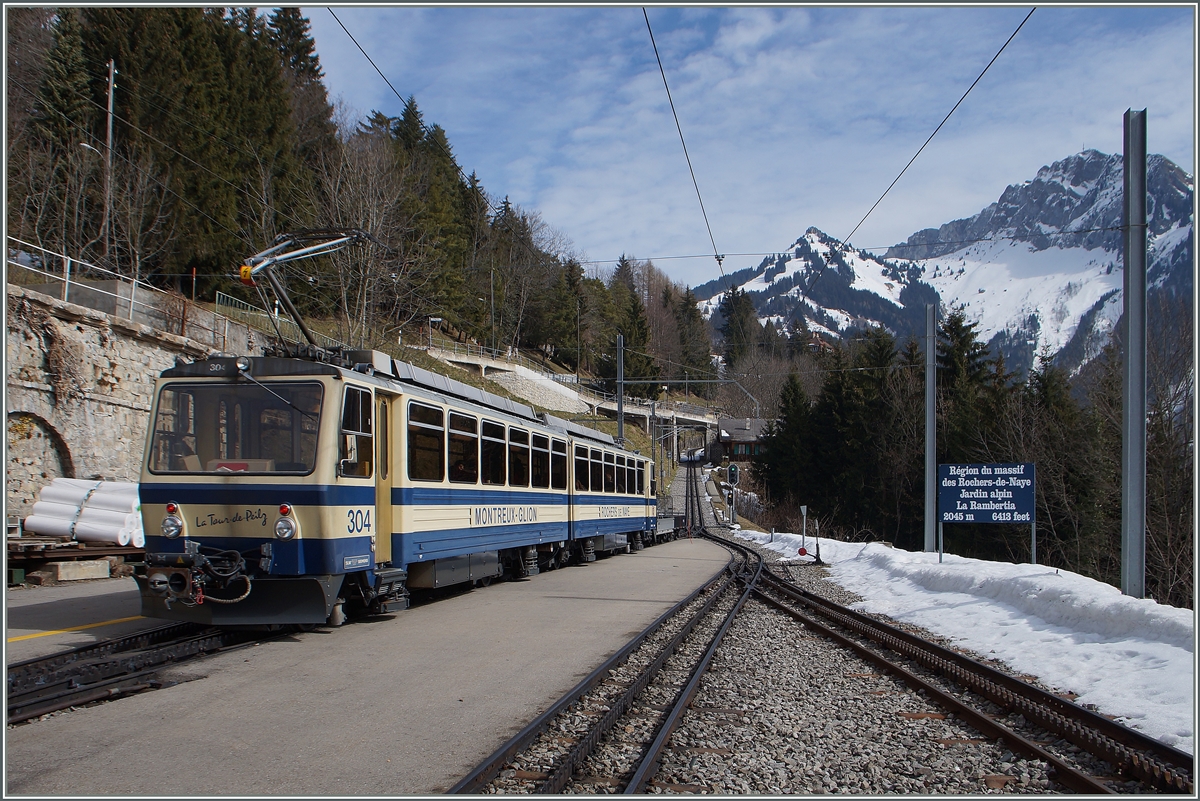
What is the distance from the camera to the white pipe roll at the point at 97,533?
13961 mm

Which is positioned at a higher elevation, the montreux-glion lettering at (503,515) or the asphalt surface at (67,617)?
the montreux-glion lettering at (503,515)

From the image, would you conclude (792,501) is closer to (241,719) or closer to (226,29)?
(226,29)

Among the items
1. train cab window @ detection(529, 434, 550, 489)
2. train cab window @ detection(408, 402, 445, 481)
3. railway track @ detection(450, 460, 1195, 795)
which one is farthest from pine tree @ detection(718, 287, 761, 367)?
railway track @ detection(450, 460, 1195, 795)

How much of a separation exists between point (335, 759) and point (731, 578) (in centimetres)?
1307

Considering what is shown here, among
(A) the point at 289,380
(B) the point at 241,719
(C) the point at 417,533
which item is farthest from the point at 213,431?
(B) the point at 241,719

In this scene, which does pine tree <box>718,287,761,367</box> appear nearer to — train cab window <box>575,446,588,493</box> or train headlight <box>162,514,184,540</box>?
train cab window <box>575,446,588,493</box>

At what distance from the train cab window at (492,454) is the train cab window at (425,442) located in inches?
62.0

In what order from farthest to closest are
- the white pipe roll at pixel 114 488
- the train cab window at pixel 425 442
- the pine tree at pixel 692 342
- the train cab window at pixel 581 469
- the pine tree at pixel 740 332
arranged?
the pine tree at pixel 740 332, the pine tree at pixel 692 342, the train cab window at pixel 581 469, the white pipe roll at pixel 114 488, the train cab window at pixel 425 442

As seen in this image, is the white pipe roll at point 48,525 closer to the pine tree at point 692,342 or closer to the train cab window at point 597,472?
the train cab window at point 597,472

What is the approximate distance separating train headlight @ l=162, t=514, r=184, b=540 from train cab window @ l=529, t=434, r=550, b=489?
7224mm

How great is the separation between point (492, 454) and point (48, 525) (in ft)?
25.2

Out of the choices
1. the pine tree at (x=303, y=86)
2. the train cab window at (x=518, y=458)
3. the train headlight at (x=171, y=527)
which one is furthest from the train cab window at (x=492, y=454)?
the pine tree at (x=303, y=86)

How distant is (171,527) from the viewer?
27.4 ft

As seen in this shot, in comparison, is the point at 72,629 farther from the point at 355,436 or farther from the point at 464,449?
the point at 464,449
